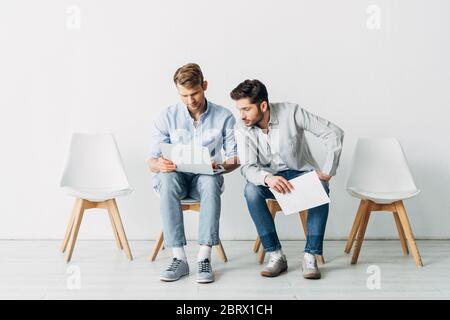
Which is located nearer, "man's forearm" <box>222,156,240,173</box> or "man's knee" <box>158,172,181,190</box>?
"man's knee" <box>158,172,181,190</box>

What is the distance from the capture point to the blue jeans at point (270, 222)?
2.70 meters

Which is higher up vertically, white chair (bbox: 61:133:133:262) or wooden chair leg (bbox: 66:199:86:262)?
white chair (bbox: 61:133:133:262)

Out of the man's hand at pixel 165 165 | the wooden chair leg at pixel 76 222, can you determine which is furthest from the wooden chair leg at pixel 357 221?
the wooden chair leg at pixel 76 222

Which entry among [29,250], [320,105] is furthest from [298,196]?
[29,250]

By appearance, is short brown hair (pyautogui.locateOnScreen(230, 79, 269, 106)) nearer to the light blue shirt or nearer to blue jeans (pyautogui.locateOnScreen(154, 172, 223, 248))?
the light blue shirt

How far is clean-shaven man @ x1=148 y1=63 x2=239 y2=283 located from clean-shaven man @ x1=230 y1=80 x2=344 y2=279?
15 centimetres

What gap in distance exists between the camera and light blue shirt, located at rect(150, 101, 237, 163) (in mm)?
2926

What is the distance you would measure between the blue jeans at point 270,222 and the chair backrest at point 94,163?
0.85m

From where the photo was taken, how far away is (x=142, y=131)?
144 inches

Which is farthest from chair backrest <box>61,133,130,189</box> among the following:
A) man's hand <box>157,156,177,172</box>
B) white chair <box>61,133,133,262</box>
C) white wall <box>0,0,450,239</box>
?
man's hand <box>157,156,177,172</box>

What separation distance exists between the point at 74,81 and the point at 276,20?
1384mm

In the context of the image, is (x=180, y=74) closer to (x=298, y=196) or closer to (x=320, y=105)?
(x=298, y=196)

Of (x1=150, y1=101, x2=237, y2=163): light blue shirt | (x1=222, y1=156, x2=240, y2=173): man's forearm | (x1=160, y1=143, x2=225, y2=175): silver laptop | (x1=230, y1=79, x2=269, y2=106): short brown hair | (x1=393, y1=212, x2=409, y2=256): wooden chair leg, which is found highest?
(x1=230, y1=79, x2=269, y2=106): short brown hair

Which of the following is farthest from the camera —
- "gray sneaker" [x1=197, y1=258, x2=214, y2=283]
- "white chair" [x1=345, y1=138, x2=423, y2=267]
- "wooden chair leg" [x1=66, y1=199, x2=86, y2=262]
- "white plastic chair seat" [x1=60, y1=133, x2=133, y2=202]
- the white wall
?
the white wall
